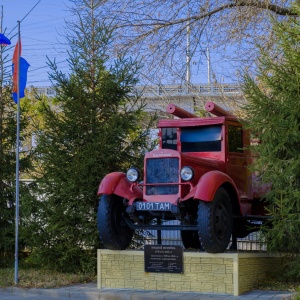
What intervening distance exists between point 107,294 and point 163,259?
1187mm

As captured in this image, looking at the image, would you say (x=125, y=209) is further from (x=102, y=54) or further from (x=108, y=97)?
(x=102, y=54)

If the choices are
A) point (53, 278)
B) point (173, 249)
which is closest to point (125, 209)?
point (173, 249)

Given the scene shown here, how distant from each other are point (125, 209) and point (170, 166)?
1.46 metres

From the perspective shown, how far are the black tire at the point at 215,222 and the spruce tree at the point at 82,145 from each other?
3254mm

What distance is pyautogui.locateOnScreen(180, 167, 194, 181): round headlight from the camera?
11.4 m

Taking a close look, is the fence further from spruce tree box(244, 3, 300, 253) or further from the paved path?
spruce tree box(244, 3, 300, 253)

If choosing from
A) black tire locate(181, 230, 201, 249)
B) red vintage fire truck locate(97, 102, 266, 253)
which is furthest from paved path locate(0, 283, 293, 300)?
black tire locate(181, 230, 201, 249)

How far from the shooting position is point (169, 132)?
1338 centimetres

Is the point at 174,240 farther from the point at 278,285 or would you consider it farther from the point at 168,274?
the point at 278,285

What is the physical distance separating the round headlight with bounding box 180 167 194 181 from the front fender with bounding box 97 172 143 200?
1.21m

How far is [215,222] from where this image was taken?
1145cm

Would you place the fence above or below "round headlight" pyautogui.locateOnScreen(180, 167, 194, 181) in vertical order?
below

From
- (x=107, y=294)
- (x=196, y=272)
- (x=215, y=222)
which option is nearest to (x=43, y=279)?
(x=107, y=294)

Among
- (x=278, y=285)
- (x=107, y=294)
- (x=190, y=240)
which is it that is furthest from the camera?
(x=190, y=240)
